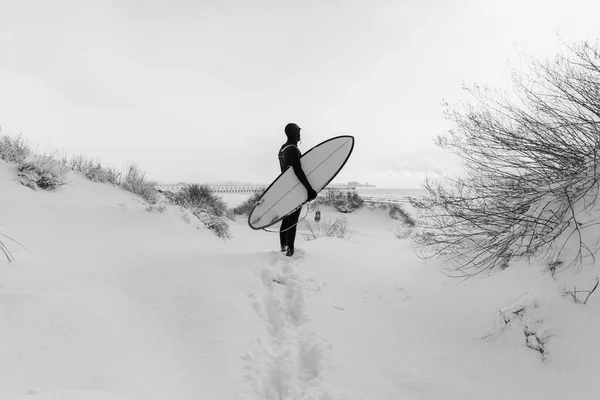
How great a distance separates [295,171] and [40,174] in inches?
184

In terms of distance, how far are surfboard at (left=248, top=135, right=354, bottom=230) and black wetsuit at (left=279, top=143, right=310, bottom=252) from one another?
100mm

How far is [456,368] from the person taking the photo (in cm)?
204

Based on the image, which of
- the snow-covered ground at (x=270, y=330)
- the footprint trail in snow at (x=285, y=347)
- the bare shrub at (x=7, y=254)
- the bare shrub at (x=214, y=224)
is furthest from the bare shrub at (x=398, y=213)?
the bare shrub at (x=7, y=254)

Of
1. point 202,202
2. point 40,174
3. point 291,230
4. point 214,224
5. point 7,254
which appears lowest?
point 214,224

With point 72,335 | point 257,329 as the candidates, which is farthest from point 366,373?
point 72,335

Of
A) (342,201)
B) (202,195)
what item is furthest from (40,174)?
(342,201)

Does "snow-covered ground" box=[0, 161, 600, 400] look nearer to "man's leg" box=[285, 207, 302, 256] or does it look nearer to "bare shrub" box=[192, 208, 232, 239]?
"man's leg" box=[285, 207, 302, 256]

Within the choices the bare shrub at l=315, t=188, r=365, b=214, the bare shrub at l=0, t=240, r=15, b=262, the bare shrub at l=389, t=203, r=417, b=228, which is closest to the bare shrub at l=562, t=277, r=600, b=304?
the bare shrub at l=0, t=240, r=15, b=262

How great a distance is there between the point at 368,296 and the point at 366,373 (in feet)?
3.78

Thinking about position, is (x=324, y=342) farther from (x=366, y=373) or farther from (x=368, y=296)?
(x=368, y=296)

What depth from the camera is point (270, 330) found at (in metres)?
2.63

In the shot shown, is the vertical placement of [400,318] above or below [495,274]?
below

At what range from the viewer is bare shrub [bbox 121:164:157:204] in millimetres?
7638

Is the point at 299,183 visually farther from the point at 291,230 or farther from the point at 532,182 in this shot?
the point at 532,182
